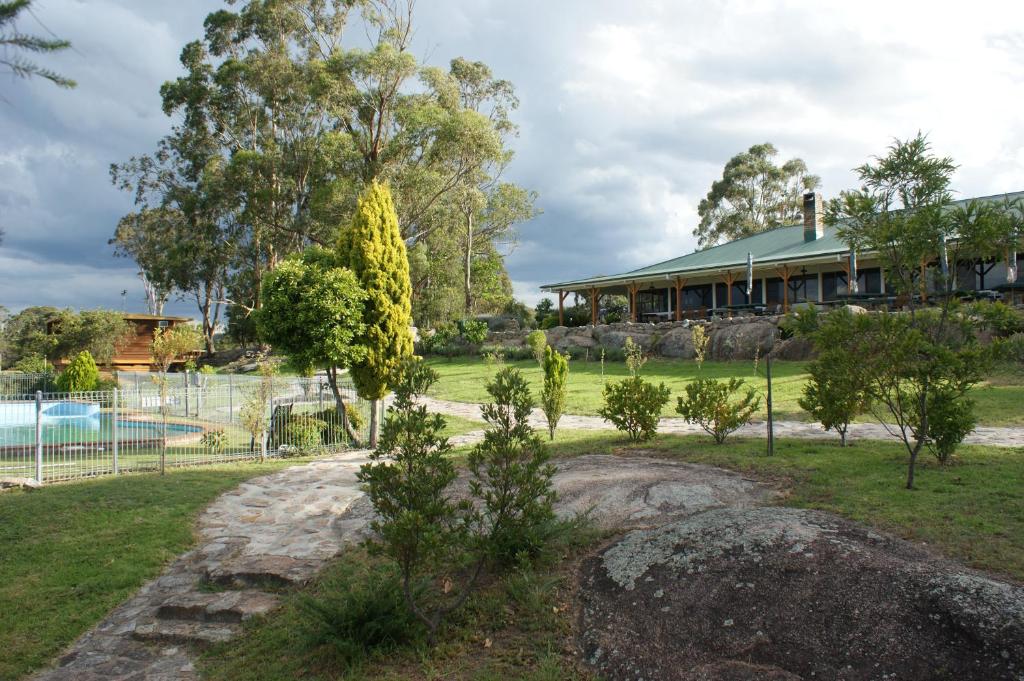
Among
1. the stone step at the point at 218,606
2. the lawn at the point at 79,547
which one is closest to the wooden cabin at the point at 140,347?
the lawn at the point at 79,547

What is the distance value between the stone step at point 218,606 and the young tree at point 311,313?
5924mm

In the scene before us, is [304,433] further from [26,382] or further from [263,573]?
[26,382]

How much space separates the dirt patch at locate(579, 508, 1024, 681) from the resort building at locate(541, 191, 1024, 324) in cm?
1956

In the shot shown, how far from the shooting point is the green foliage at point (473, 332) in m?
29.6

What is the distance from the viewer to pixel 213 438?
1207 centimetres

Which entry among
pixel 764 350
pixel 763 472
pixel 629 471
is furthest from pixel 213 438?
pixel 764 350

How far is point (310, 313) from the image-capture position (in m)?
10.5

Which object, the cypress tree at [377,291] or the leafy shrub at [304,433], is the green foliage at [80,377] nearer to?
the leafy shrub at [304,433]

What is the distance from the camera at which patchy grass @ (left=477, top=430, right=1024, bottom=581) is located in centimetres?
464

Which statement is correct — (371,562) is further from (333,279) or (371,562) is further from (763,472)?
(333,279)

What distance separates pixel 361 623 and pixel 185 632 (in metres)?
1.64

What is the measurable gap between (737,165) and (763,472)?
3931cm

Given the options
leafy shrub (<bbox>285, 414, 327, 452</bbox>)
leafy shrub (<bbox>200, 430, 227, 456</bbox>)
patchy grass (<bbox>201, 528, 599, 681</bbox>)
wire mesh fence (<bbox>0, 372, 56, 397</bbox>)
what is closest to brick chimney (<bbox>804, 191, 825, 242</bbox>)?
leafy shrub (<bbox>285, 414, 327, 452</bbox>)

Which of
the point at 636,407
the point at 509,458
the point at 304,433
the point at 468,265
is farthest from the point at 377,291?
the point at 468,265
